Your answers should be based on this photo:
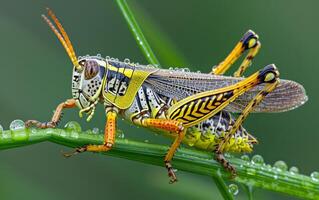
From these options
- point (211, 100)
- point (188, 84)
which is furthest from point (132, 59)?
point (211, 100)

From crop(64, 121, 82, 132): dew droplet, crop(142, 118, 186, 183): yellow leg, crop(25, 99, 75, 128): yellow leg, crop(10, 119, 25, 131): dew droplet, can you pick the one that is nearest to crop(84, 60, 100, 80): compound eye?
crop(25, 99, 75, 128): yellow leg

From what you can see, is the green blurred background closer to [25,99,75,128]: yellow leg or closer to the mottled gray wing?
the mottled gray wing

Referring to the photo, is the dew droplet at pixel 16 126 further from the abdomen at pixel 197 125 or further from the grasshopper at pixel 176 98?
the abdomen at pixel 197 125

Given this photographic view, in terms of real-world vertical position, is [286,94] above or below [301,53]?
below

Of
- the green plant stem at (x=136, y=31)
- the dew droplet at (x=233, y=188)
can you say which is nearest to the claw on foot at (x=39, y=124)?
the green plant stem at (x=136, y=31)

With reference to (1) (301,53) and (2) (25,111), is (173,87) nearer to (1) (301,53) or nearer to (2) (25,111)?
(2) (25,111)

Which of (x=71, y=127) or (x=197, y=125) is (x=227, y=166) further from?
(x=71, y=127)

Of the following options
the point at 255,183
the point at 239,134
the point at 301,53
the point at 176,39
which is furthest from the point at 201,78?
the point at 176,39

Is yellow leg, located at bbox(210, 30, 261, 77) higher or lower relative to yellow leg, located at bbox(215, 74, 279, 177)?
higher
